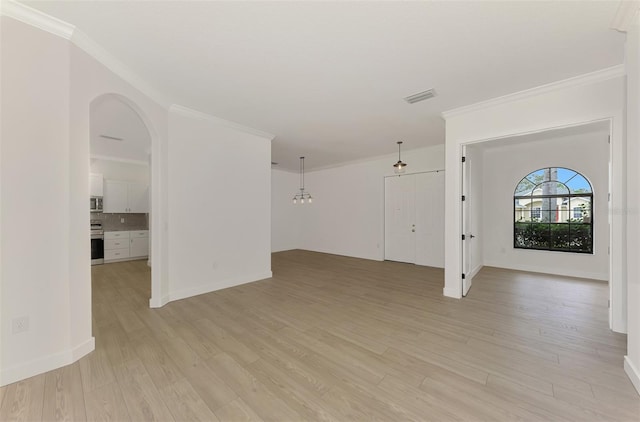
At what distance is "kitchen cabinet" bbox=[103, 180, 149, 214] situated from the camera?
670cm

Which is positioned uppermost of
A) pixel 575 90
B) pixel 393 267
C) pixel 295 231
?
pixel 575 90

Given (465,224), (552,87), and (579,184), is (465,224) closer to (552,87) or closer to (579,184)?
(552,87)

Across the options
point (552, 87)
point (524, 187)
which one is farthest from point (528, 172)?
point (552, 87)

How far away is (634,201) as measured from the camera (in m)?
2.03

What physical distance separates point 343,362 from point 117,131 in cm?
582

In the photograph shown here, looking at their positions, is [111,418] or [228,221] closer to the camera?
[111,418]

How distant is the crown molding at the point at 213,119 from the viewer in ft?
12.4

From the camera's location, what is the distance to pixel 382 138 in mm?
5449

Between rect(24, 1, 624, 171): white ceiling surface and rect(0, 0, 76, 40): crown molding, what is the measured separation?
0.08 metres

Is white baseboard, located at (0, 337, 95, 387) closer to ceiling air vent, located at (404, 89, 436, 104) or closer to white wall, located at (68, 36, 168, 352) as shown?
white wall, located at (68, 36, 168, 352)

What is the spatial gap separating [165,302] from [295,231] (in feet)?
19.3

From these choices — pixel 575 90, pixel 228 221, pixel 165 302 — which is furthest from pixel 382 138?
pixel 165 302

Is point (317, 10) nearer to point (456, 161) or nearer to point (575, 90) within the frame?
A: point (456, 161)

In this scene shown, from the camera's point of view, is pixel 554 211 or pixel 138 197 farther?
pixel 138 197
